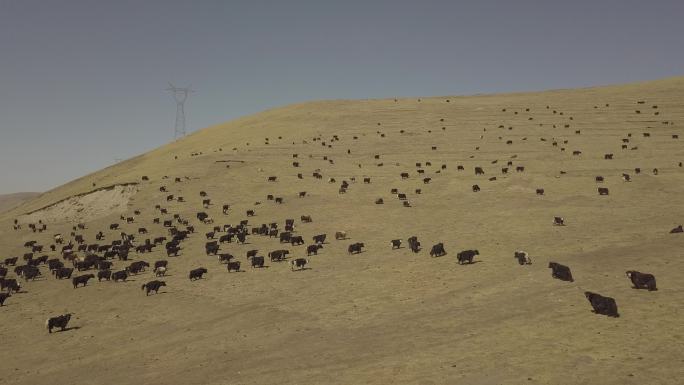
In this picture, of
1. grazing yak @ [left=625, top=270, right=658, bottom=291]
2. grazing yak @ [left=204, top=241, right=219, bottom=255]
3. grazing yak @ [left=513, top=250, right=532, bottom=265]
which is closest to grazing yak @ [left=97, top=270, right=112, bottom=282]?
grazing yak @ [left=204, top=241, right=219, bottom=255]

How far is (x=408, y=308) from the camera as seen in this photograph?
66.2ft

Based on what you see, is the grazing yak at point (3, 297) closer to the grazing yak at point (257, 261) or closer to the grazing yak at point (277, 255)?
the grazing yak at point (277, 255)

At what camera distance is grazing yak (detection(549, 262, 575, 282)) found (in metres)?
20.6

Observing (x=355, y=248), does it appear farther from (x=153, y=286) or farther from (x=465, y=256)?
(x=153, y=286)

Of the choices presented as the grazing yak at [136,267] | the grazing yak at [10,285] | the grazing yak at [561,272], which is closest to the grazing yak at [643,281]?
the grazing yak at [561,272]

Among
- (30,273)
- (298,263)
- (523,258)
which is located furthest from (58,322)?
(523,258)

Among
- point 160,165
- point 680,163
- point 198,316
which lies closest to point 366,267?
point 198,316

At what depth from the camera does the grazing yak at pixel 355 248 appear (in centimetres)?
3101

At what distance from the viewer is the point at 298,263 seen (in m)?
28.4

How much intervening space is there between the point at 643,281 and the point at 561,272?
3.07 meters

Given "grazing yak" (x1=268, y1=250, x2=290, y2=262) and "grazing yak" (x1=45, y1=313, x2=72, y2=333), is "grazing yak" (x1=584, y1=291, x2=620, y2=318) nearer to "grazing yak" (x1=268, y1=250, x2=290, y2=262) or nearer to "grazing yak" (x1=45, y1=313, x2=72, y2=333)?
"grazing yak" (x1=268, y1=250, x2=290, y2=262)

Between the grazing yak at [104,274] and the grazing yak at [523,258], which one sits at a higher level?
the grazing yak at [523,258]

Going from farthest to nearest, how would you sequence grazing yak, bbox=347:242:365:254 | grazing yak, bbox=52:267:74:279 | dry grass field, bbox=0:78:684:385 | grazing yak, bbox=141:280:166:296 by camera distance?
grazing yak, bbox=52:267:74:279
grazing yak, bbox=347:242:365:254
grazing yak, bbox=141:280:166:296
dry grass field, bbox=0:78:684:385

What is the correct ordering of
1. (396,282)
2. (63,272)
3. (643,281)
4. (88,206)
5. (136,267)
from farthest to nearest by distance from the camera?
(88,206)
(63,272)
(136,267)
(396,282)
(643,281)
